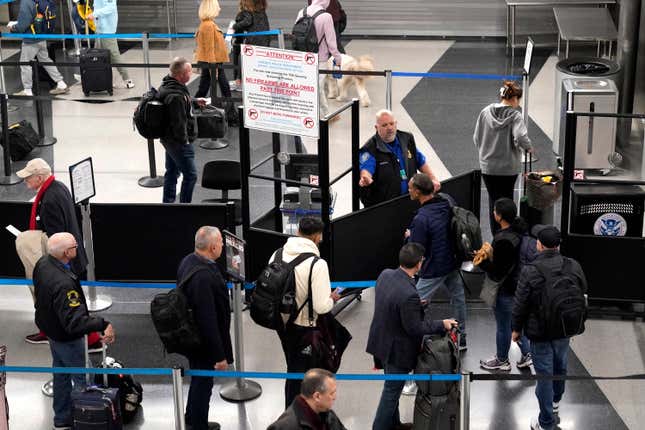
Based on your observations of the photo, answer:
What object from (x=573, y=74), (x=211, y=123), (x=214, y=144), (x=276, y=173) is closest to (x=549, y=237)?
(x=276, y=173)

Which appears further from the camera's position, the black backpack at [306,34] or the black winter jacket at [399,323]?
the black backpack at [306,34]

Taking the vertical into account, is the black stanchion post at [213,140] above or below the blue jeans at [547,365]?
above

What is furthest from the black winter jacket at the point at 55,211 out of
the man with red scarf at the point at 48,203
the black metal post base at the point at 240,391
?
the black metal post base at the point at 240,391

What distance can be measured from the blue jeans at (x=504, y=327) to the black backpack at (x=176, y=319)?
2.35m

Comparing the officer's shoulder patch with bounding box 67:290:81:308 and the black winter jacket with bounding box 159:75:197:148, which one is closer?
the officer's shoulder patch with bounding box 67:290:81:308

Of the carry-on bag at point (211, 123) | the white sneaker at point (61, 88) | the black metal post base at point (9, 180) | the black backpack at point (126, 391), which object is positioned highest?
the carry-on bag at point (211, 123)

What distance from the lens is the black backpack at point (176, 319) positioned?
24.6ft

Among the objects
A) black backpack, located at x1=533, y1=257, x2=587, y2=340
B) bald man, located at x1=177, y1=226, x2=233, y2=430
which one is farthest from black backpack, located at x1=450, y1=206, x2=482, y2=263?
bald man, located at x1=177, y1=226, x2=233, y2=430

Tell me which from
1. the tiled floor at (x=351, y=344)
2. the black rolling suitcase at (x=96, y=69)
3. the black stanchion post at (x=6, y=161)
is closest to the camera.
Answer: the tiled floor at (x=351, y=344)

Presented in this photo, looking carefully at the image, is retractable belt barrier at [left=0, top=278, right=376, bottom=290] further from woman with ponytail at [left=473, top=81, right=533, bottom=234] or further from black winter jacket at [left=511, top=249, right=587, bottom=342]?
black winter jacket at [left=511, top=249, right=587, bottom=342]

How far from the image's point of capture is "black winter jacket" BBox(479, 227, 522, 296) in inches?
326

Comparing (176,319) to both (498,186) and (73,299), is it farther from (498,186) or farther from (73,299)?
(498,186)

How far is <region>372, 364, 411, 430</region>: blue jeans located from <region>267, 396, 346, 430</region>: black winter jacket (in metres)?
1.28

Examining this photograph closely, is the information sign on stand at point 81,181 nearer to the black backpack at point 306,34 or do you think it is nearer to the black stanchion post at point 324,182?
the black stanchion post at point 324,182
